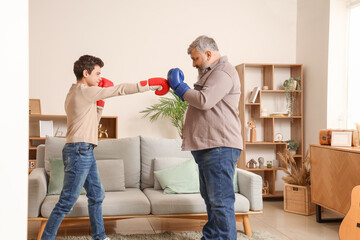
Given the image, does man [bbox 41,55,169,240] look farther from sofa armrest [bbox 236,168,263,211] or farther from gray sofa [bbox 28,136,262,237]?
sofa armrest [bbox 236,168,263,211]

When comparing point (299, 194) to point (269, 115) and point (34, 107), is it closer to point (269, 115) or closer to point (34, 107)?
point (269, 115)

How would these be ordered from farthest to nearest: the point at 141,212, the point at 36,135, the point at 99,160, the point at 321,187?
the point at 36,135 → the point at 321,187 → the point at 99,160 → the point at 141,212

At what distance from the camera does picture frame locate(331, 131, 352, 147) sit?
12.9 ft

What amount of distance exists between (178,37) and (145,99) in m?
0.96

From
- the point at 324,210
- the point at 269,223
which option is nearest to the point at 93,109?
the point at 269,223

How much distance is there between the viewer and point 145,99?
212 inches

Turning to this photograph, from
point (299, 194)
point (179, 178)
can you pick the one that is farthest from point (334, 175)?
point (179, 178)

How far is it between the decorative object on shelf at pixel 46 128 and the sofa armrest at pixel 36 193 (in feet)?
5.60

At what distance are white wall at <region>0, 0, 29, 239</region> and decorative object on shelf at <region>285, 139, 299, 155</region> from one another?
16.1 feet

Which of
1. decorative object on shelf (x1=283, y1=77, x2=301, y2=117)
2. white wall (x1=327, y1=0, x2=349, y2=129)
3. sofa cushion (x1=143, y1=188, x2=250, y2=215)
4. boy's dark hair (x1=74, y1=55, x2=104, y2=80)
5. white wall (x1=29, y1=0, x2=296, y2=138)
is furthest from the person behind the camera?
decorative object on shelf (x1=283, y1=77, x2=301, y2=117)

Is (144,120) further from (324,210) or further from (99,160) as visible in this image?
(324,210)

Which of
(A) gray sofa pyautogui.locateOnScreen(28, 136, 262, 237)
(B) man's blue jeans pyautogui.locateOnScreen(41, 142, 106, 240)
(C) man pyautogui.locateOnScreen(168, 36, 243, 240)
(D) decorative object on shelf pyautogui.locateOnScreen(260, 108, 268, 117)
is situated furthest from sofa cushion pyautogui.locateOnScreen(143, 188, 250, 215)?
(D) decorative object on shelf pyautogui.locateOnScreen(260, 108, 268, 117)

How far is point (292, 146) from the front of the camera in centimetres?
539

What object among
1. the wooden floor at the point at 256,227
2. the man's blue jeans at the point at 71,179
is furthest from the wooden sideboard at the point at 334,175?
the man's blue jeans at the point at 71,179
